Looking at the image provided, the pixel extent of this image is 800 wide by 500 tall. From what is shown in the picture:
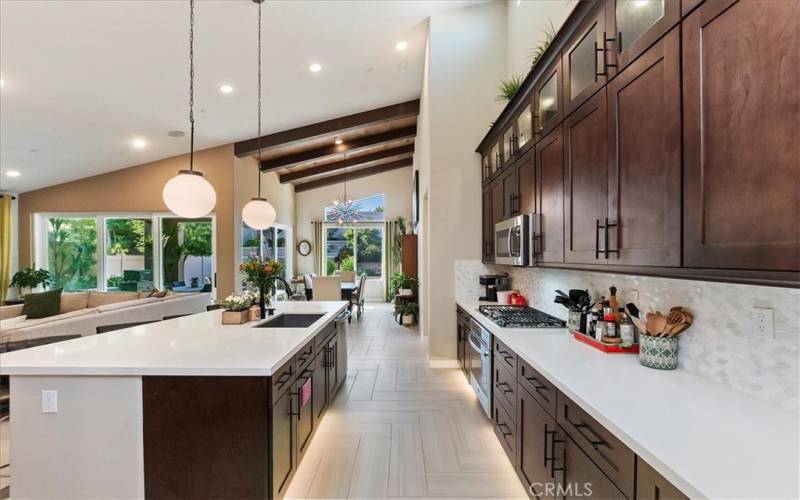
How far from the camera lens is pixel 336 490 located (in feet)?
6.83

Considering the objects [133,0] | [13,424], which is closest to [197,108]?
[133,0]

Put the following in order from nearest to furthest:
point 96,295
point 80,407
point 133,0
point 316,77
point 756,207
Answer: point 756,207 → point 80,407 → point 133,0 → point 316,77 → point 96,295

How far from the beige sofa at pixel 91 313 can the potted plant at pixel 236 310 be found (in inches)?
82.0

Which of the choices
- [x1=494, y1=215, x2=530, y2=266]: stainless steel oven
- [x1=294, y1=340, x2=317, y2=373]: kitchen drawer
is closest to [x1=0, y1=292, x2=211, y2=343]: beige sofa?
[x1=294, y1=340, x2=317, y2=373]: kitchen drawer

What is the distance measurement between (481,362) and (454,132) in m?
2.85

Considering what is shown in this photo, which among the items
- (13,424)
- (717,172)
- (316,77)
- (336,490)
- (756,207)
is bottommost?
(336,490)

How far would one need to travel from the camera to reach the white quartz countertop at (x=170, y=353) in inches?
65.3

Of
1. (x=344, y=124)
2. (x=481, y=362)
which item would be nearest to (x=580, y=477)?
(x=481, y=362)

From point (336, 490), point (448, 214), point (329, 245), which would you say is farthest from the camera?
point (329, 245)

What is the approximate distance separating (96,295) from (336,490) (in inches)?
238

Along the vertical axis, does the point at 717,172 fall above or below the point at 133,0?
below

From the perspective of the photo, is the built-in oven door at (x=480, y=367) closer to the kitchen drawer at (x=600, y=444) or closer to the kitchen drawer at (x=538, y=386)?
the kitchen drawer at (x=538, y=386)

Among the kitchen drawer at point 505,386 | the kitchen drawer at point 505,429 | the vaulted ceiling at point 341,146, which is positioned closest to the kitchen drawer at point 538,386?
the kitchen drawer at point 505,386

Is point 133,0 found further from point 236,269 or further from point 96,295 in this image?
point 96,295
